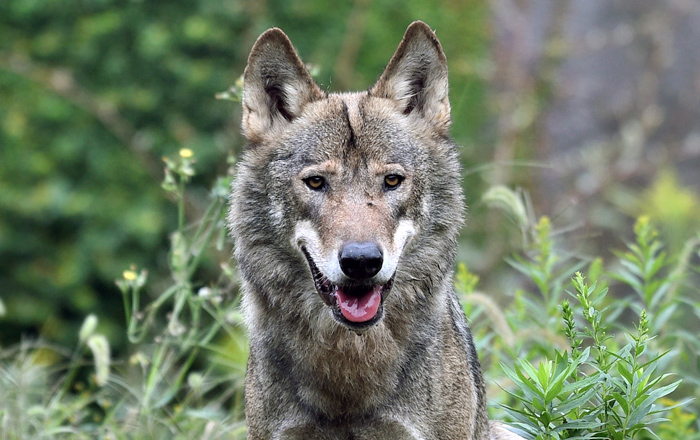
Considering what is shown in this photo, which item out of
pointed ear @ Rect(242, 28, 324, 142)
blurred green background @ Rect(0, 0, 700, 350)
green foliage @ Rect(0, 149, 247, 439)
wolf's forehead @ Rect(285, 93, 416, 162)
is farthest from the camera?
blurred green background @ Rect(0, 0, 700, 350)

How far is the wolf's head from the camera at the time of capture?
3965mm

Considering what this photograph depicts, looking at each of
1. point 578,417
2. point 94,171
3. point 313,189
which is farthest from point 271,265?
point 94,171

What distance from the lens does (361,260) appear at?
3.78 meters

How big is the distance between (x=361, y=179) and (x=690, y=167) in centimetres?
914

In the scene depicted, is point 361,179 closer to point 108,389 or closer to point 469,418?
point 469,418

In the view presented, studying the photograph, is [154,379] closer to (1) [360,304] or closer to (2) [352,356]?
(2) [352,356]

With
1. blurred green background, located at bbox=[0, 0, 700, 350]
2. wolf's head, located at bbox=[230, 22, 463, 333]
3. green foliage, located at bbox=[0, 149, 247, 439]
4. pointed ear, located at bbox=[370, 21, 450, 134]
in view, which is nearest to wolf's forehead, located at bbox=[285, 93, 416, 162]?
wolf's head, located at bbox=[230, 22, 463, 333]

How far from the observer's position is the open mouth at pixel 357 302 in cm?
391

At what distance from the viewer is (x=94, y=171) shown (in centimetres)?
1014

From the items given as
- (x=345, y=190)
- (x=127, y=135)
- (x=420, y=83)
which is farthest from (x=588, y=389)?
(x=127, y=135)

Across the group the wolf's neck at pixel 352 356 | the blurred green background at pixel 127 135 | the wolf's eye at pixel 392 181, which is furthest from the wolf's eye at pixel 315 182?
the blurred green background at pixel 127 135

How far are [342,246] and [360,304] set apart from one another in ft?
0.91

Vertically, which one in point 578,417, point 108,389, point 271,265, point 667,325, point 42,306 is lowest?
point 42,306

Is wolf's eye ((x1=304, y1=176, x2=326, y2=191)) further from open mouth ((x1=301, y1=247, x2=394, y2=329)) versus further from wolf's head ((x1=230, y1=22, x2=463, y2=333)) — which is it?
open mouth ((x1=301, y1=247, x2=394, y2=329))
